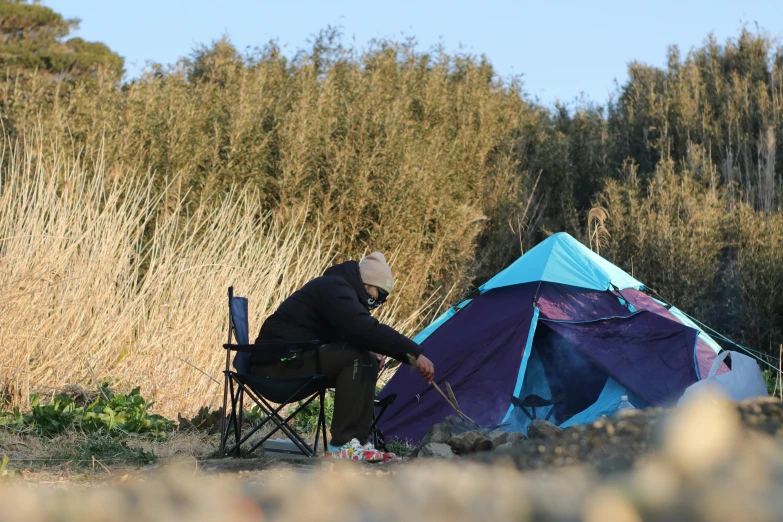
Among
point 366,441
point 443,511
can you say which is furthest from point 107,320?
point 443,511

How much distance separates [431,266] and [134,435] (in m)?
5.66

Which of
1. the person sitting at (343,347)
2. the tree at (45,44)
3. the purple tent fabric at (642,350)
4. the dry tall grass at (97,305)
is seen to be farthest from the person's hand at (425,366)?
the tree at (45,44)

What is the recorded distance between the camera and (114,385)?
5.34 meters

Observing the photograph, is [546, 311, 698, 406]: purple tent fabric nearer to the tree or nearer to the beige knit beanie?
the beige knit beanie

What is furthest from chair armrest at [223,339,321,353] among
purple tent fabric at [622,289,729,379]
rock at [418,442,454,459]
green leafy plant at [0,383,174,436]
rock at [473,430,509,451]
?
purple tent fabric at [622,289,729,379]

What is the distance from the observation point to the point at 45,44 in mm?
20453

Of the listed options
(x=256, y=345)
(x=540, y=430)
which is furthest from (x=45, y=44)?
(x=540, y=430)

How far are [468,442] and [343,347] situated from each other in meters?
0.74

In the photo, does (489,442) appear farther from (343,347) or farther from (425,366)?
(343,347)

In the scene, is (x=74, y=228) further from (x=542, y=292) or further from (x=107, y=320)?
(x=542, y=292)

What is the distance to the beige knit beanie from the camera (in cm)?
426

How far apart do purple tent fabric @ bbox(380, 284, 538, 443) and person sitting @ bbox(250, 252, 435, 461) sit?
1.14 m

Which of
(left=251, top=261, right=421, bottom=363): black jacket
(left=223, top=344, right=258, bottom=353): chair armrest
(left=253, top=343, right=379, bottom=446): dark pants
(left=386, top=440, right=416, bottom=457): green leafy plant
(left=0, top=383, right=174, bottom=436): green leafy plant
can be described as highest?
(left=251, top=261, right=421, bottom=363): black jacket

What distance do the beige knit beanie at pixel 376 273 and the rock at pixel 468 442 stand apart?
80 cm
